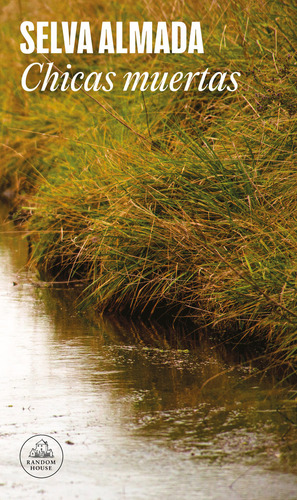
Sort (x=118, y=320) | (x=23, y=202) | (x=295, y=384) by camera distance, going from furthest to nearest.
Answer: (x=23, y=202), (x=118, y=320), (x=295, y=384)

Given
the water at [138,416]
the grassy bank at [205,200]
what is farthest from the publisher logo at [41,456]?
the grassy bank at [205,200]

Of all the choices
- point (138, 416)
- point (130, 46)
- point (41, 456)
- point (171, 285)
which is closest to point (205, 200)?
point (171, 285)

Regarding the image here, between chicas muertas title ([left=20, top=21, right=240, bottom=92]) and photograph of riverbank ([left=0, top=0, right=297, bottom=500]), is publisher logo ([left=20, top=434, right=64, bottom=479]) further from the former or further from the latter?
chicas muertas title ([left=20, top=21, right=240, bottom=92])

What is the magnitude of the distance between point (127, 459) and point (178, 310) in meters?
2.62

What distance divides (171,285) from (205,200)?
1.79ft

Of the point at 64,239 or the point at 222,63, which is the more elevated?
the point at 222,63

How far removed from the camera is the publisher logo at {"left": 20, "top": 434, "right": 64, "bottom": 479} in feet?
11.5

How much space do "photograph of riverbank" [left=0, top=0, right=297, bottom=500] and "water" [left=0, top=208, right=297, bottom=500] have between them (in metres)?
0.01

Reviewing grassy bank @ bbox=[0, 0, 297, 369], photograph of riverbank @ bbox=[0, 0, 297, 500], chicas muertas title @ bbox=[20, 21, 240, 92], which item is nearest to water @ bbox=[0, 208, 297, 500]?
photograph of riverbank @ bbox=[0, 0, 297, 500]

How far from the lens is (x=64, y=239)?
278 inches

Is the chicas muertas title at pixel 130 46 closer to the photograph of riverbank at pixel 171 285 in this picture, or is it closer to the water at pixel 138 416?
the photograph of riverbank at pixel 171 285

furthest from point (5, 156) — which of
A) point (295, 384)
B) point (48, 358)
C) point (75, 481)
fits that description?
point (75, 481)

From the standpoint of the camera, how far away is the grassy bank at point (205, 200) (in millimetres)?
5168

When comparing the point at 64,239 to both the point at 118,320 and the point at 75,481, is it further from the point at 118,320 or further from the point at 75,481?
the point at 75,481
